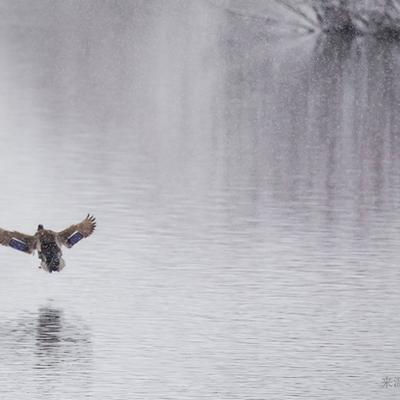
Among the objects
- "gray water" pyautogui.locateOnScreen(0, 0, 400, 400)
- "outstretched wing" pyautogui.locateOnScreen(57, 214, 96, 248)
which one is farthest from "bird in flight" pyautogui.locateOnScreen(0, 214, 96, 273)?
"gray water" pyautogui.locateOnScreen(0, 0, 400, 400)

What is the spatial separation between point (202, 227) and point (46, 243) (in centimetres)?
475

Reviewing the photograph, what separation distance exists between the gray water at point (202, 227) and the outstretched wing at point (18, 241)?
0.47 meters

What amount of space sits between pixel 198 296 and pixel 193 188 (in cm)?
762

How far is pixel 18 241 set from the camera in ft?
61.3

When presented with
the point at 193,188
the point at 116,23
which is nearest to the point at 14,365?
the point at 193,188

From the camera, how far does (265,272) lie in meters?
20.4

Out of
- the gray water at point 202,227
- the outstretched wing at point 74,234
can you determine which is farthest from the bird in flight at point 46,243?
the gray water at point 202,227

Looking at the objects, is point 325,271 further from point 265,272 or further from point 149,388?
point 149,388

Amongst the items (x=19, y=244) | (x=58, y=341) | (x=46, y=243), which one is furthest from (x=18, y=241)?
(x=58, y=341)

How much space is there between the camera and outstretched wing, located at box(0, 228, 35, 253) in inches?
733

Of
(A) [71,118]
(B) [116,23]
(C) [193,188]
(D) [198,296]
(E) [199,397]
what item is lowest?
(E) [199,397]

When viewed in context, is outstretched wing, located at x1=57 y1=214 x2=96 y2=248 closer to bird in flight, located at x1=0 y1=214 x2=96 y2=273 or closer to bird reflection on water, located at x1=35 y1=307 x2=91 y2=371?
bird in flight, located at x1=0 y1=214 x2=96 y2=273

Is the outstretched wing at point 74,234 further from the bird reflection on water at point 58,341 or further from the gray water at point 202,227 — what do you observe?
the bird reflection on water at point 58,341

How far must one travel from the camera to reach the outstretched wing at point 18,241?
18625 mm
